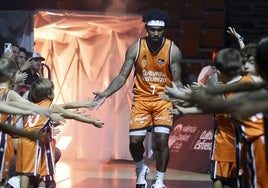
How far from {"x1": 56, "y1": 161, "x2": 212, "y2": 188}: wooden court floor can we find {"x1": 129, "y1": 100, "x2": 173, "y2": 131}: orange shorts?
1341mm

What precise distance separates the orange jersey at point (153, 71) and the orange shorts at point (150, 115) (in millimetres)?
87

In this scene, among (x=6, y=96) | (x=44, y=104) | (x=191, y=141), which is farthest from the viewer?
(x=191, y=141)

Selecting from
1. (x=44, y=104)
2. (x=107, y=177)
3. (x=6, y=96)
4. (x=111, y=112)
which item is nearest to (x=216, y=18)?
(x=111, y=112)

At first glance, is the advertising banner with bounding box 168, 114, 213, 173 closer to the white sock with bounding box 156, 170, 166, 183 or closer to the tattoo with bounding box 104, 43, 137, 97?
the white sock with bounding box 156, 170, 166, 183

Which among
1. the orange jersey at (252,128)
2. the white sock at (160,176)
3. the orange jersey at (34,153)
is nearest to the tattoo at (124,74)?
the orange jersey at (34,153)

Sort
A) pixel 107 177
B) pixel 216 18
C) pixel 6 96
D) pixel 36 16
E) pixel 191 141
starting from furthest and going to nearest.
Answer: pixel 216 18 → pixel 36 16 → pixel 191 141 → pixel 107 177 → pixel 6 96

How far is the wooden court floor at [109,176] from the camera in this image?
9.66m

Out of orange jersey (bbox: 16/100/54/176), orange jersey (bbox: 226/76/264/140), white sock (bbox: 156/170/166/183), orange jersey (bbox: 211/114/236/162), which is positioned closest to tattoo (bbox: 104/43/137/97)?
orange jersey (bbox: 16/100/54/176)

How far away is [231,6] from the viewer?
14422 mm

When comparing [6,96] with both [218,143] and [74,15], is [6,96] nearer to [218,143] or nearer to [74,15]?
[218,143]

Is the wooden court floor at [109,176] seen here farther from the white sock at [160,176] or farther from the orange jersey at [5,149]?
the orange jersey at [5,149]

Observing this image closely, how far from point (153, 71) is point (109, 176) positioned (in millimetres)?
2789

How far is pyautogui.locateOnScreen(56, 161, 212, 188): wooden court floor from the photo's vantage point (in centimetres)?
966

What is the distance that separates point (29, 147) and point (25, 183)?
15.7 inches
